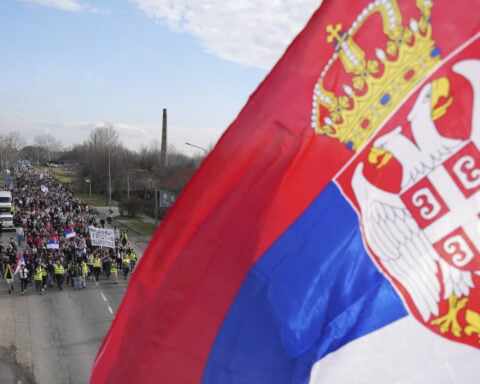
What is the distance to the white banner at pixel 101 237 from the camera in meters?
21.0

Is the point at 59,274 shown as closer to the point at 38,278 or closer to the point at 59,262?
the point at 59,262

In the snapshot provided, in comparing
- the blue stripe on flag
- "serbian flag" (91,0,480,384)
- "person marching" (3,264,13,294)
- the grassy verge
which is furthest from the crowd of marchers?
the blue stripe on flag

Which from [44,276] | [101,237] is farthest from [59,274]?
[101,237]

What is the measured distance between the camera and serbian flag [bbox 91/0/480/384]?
286cm

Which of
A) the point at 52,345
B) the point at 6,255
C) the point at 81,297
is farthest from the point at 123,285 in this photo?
the point at 52,345

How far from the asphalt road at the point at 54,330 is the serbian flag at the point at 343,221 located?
9.95 m

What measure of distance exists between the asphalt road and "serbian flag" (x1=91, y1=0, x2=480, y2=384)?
9945mm

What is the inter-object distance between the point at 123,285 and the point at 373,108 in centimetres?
1913

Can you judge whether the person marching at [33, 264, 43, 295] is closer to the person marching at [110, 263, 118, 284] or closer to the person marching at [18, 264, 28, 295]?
the person marching at [18, 264, 28, 295]

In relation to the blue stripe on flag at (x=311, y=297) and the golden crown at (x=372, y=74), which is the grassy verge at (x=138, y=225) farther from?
the golden crown at (x=372, y=74)

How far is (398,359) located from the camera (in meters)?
2.91

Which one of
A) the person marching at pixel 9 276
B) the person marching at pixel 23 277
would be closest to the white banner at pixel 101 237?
the person marching at pixel 23 277

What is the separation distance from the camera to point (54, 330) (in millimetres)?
15375

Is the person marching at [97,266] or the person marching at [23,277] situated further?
the person marching at [97,266]
